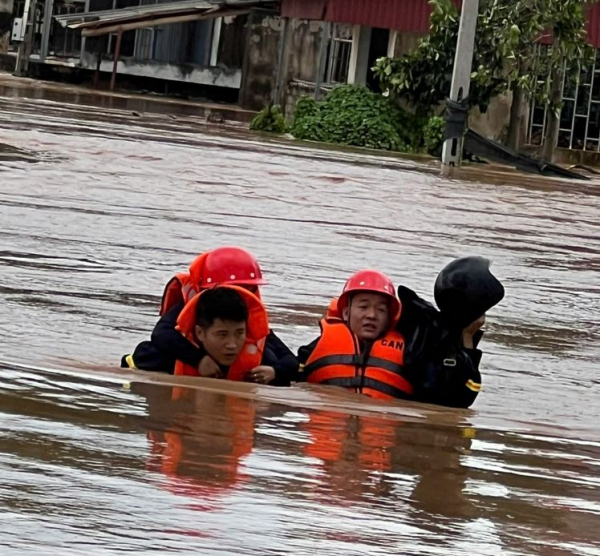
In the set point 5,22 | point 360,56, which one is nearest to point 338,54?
point 360,56

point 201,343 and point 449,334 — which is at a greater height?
point 449,334

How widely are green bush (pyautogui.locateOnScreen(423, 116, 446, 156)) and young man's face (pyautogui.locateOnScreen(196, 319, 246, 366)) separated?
21565mm

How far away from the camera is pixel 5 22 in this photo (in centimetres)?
4881

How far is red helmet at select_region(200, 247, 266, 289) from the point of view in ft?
23.0

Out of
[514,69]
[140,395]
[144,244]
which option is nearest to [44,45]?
[514,69]

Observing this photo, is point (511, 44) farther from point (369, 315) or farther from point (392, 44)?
point (369, 315)

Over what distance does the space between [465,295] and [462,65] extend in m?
18.7

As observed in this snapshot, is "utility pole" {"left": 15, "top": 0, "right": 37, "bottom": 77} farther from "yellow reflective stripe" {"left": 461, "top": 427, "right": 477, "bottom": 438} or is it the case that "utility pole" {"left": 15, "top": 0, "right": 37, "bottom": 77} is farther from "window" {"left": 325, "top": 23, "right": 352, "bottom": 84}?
"yellow reflective stripe" {"left": 461, "top": 427, "right": 477, "bottom": 438}

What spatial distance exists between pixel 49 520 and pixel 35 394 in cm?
207

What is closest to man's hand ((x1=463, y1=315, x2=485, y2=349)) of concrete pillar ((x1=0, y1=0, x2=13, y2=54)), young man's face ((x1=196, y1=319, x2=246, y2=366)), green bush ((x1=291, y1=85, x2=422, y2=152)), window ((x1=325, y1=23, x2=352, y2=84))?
young man's face ((x1=196, y1=319, x2=246, y2=366))

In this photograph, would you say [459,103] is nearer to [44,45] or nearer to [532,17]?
[532,17]

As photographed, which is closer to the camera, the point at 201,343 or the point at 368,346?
the point at 201,343

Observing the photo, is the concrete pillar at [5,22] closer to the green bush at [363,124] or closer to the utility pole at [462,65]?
the green bush at [363,124]

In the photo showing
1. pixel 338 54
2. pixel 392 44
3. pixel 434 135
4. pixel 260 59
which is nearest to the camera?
pixel 434 135
